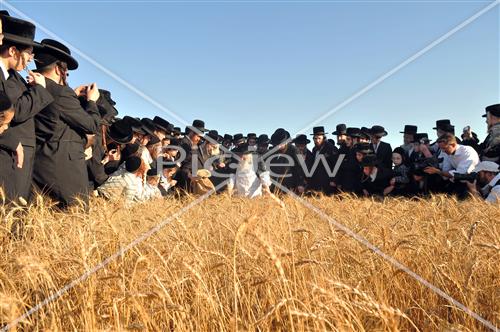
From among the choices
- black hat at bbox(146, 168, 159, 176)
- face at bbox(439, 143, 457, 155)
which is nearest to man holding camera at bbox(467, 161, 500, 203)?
face at bbox(439, 143, 457, 155)

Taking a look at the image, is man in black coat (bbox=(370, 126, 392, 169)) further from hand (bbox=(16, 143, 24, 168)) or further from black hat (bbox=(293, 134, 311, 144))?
hand (bbox=(16, 143, 24, 168))

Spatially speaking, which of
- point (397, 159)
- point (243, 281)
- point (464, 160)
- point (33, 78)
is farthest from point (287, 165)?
point (243, 281)

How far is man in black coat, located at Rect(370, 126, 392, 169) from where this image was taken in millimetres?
9859

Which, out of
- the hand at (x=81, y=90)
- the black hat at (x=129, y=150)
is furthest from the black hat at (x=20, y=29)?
the black hat at (x=129, y=150)

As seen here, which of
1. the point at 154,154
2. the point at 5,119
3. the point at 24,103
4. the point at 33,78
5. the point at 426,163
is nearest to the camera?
the point at 5,119

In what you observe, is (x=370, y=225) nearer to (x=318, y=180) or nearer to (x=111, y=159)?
(x=111, y=159)

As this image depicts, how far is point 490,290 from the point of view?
2188 mm

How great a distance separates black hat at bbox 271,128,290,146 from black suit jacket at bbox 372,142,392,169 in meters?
2.74

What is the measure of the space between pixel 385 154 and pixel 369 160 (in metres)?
0.70

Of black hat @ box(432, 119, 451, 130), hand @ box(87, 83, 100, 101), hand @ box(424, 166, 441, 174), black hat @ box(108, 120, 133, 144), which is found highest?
black hat @ box(432, 119, 451, 130)

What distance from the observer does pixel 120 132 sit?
5.93 m

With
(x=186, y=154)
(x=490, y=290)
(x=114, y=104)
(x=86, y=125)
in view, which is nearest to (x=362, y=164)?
(x=186, y=154)

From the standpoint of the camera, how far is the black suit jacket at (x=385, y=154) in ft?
32.3

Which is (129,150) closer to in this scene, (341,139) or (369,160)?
(369,160)
